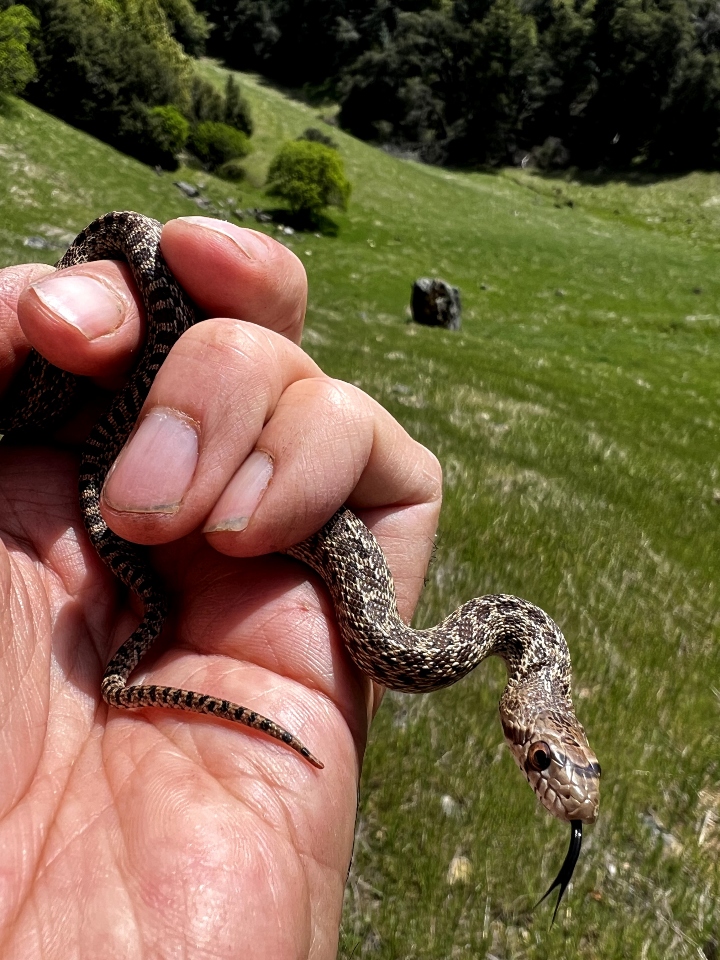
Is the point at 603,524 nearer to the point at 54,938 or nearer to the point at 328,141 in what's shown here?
the point at 54,938

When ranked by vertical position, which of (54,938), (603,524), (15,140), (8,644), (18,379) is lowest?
(15,140)

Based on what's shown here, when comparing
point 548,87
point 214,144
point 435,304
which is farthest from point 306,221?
point 548,87

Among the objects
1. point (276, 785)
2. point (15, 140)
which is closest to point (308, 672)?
point (276, 785)

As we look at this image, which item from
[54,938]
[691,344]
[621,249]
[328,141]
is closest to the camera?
[54,938]

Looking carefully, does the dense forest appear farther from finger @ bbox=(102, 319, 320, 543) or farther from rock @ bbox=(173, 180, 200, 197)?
finger @ bbox=(102, 319, 320, 543)

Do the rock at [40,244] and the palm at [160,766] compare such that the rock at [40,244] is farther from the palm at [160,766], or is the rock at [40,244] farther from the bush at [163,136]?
the bush at [163,136]

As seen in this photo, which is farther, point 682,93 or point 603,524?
point 682,93
